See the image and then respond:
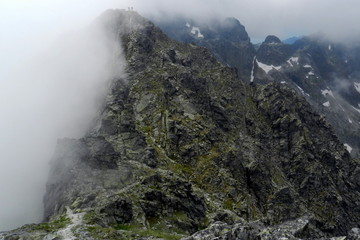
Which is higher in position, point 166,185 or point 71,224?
point 166,185

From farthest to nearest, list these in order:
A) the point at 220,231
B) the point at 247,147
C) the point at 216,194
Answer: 1. the point at 247,147
2. the point at 216,194
3. the point at 220,231

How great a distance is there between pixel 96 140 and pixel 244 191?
224 feet

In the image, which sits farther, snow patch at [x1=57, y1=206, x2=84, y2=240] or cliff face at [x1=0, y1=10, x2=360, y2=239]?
cliff face at [x1=0, y1=10, x2=360, y2=239]

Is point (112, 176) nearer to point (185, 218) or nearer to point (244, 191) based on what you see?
point (185, 218)

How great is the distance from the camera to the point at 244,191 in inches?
6442

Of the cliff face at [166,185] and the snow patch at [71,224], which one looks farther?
→ the cliff face at [166,185]

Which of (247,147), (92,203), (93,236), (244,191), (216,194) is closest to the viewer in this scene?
(93,236)

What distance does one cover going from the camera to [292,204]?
6973 inches

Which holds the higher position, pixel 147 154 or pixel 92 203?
pixel 147 154

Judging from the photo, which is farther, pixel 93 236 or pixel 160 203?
pixel 160 203

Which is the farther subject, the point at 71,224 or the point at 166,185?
the point at 166,185

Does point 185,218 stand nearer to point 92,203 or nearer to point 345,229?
point 92,203

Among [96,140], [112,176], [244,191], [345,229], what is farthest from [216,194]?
[345,229]

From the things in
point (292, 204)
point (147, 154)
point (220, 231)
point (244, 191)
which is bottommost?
point (292, 204)
